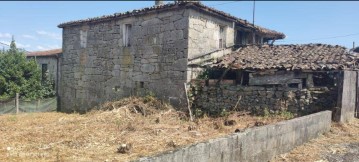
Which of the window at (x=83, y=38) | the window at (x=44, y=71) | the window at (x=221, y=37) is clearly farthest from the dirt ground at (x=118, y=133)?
the window at (x=44, y=71)

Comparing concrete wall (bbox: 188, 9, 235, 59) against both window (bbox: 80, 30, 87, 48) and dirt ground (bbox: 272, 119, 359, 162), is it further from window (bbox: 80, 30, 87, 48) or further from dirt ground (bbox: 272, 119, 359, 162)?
window (bbox: 80, 30, 87, 48)

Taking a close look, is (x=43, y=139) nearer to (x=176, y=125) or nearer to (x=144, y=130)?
(x=144, y=130)

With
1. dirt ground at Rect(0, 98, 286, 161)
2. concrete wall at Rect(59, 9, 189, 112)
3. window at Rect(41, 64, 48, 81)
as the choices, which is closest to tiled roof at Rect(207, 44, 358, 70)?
concrete wall at Rect(59, 9, 189, 112)

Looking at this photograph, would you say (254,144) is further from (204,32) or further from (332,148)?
(204,32)

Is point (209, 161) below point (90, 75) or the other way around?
below

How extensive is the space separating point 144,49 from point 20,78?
901 centimetres

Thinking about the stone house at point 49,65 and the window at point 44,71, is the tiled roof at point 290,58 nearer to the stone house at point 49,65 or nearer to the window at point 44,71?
the stone house at point 49,65

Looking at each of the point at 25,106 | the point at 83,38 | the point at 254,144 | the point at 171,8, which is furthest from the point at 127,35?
the point at 254,144

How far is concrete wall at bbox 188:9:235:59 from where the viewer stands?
11.5 meters

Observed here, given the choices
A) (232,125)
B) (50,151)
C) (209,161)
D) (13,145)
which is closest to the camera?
(209,161)

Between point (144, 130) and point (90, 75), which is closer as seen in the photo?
point (144, 130)

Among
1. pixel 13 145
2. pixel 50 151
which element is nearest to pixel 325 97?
pixel 50 151

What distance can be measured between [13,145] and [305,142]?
6.65 m

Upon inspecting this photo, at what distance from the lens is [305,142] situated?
748 cm
